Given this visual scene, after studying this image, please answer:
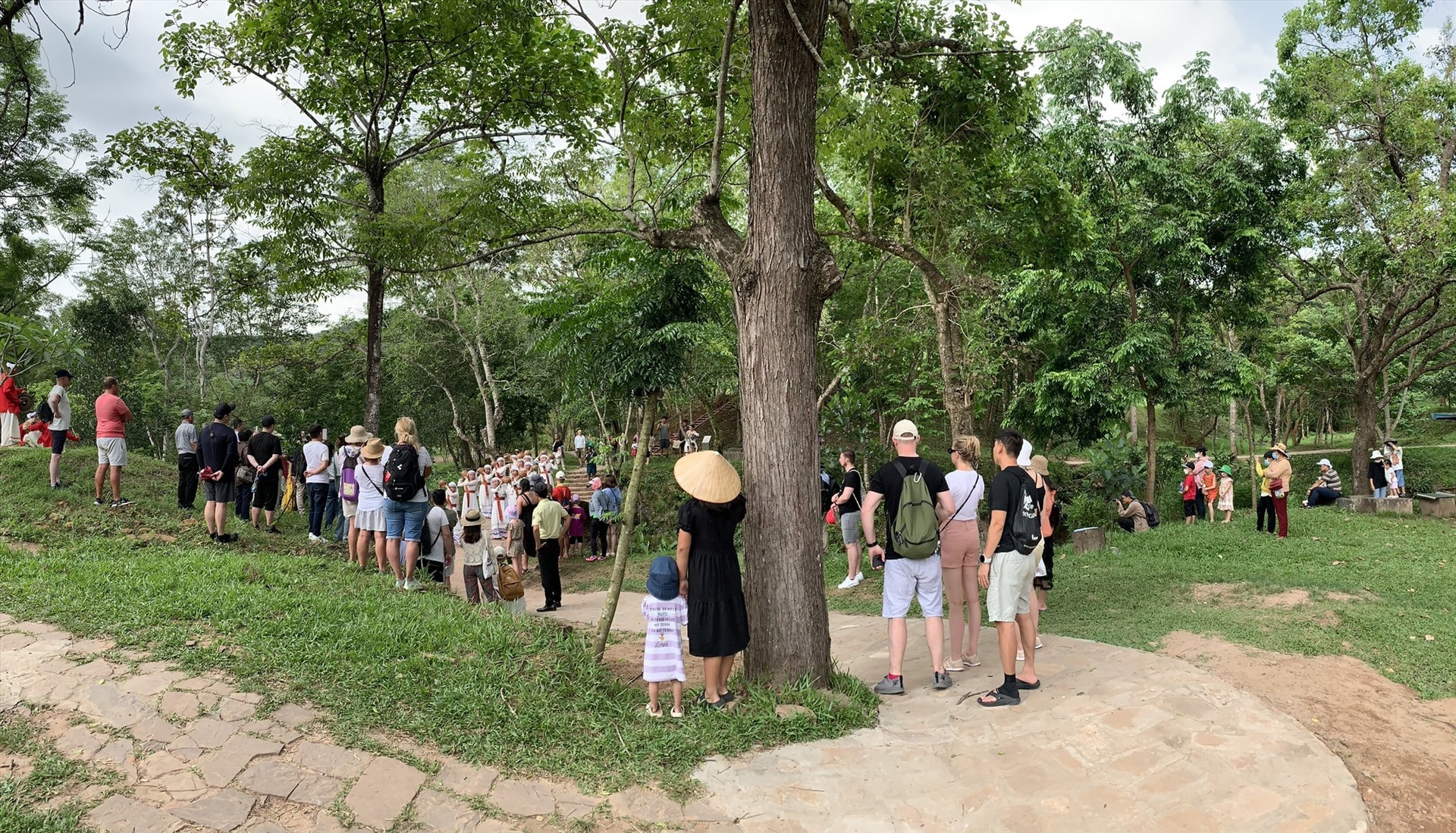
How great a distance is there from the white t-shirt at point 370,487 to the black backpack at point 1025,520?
5773 mm

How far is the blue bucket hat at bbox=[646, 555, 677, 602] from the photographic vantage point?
4910mm

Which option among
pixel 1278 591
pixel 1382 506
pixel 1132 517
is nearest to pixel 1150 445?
pixel 1132 517

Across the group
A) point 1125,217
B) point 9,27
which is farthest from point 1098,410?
point 9,27

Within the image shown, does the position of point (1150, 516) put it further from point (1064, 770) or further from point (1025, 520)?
point (1064, 770)

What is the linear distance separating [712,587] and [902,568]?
134 centimetres

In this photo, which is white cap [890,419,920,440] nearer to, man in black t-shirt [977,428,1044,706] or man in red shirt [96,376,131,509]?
man in black t-shirt [977,428,1044,706]

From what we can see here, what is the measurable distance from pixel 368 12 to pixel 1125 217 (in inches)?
549

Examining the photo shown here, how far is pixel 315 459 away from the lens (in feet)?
31.7

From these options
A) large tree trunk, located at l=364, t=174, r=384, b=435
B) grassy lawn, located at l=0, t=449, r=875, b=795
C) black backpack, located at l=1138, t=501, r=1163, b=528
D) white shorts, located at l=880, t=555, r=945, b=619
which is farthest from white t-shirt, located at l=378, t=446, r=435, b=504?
black backpack, located at l=1138, t=501, r=1163, b=528

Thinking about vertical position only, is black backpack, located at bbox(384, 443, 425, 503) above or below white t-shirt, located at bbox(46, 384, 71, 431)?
below

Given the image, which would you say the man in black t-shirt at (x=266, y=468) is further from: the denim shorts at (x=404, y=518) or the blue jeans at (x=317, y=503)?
the denim shorts at (x=404, y=518)

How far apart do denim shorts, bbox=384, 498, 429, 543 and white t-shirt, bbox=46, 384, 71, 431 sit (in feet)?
16.7

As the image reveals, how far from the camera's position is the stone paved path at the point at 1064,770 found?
3.80 metres

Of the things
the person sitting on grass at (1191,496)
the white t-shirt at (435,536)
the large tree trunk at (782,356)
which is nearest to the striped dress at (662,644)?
the large tree trunk at (782,356)
